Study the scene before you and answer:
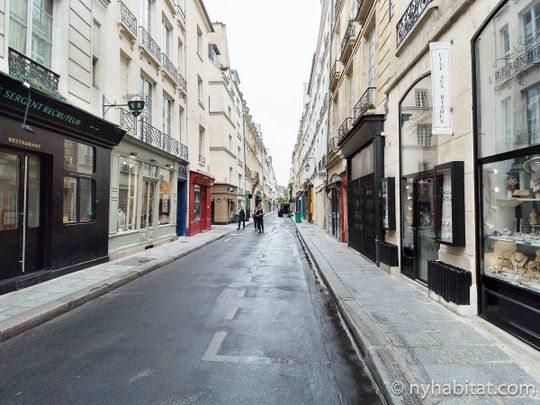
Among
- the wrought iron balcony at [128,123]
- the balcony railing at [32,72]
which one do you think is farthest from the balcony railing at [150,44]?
the balcony railing at [32,72]

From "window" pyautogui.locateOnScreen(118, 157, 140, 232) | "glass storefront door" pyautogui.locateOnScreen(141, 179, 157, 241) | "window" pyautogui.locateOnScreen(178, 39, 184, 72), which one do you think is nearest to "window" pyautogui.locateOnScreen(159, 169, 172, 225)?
"glass storefront door" pyautogui.locateOnScreen(141, 179, 157, 241)

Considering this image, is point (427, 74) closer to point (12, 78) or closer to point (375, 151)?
point (375, 151)

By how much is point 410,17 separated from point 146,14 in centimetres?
1036

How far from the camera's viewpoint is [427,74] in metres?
6.05

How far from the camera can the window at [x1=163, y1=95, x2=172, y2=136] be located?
14430 mm

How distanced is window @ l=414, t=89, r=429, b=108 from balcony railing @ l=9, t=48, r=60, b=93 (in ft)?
24.3

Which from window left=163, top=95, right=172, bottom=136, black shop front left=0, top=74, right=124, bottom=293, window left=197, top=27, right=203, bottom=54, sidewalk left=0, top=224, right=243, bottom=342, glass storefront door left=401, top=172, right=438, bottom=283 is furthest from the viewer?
window left=197, top=27, right=203, bottom=54

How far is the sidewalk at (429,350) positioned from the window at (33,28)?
25.6 ft

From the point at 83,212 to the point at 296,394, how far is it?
24.8 feet

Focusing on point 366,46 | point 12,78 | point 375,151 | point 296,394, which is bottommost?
point 296,394

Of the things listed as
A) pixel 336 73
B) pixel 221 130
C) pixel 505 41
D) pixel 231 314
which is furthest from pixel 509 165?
pixel 221 130

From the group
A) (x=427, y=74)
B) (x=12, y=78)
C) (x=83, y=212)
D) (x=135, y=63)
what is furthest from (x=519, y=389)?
(x=135, y=63)
